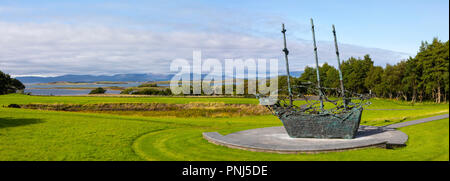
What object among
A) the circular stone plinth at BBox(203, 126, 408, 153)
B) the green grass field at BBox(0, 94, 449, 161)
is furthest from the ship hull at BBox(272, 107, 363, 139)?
the green grass field at BBox(0, 94, 449, 161)

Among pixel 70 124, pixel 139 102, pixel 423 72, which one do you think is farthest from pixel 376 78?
pixel 70 124

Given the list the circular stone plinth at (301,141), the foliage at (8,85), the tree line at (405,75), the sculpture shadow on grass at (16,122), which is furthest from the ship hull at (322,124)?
the foliage at (8,85)

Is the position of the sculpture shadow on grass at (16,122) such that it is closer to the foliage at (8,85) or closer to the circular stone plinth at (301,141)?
the circular stone plinth at (301,141)

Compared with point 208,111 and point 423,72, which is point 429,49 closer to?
point 423,72

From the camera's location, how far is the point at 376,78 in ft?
255

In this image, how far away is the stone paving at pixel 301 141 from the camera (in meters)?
15.1

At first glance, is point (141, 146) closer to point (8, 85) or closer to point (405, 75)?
point (405, 75)

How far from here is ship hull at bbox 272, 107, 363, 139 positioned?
17594 millimetres

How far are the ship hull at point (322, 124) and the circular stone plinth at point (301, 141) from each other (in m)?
0.47

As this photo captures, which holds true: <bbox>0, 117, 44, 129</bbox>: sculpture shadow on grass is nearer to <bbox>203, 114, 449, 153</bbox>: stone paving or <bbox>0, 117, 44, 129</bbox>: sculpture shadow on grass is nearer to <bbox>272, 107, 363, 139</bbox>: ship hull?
<bbox>203, 114, 449, 153</bbox>: stone paving

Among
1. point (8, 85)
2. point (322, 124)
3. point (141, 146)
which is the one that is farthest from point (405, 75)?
point (8, 85)

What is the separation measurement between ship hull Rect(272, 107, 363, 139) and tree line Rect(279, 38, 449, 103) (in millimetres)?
41474

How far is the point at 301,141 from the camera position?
57.7 ft

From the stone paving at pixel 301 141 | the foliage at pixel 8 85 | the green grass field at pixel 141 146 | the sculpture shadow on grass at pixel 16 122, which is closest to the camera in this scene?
the green grass field at pixel 141 146
